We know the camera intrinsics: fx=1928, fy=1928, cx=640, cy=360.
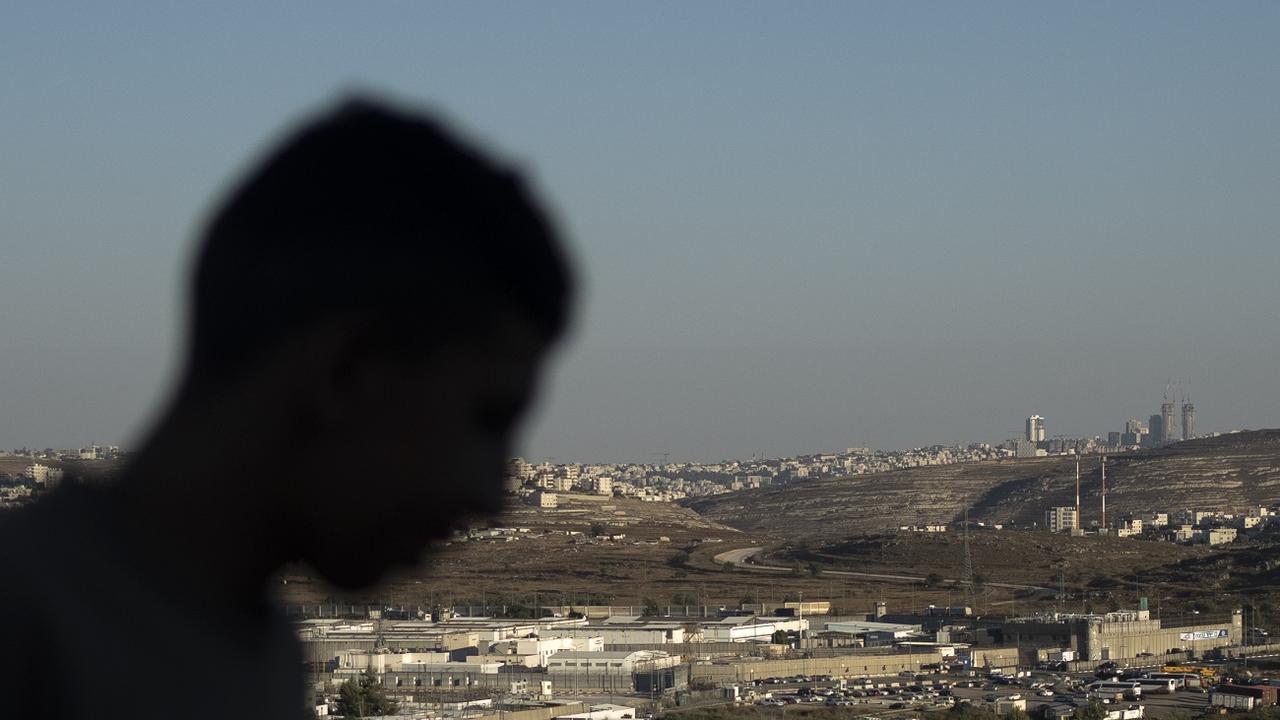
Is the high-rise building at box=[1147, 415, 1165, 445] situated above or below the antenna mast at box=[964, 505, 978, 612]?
above

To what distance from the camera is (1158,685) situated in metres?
33.2

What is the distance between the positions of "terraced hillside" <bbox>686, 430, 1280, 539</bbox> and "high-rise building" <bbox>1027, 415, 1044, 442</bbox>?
77.0 metres

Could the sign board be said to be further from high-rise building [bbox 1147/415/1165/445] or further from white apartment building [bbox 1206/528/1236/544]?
high-rise building [bbox 1147/415/1165/445]

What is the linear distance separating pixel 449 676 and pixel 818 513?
226 feet

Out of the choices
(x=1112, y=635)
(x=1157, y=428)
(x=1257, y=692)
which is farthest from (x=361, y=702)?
(x=1157, y=428)

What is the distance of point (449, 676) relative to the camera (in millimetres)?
33062

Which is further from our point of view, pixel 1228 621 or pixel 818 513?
pixel 818 513

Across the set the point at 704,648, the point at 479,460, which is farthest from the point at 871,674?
the point at 479,460

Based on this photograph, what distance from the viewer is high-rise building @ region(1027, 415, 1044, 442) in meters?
190

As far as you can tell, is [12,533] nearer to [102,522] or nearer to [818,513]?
[102,522]

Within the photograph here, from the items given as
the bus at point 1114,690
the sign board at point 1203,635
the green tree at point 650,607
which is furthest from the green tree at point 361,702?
the green tree at point 650,607

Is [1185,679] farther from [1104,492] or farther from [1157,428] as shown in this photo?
[1157,428]

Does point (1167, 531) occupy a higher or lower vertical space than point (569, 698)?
higher

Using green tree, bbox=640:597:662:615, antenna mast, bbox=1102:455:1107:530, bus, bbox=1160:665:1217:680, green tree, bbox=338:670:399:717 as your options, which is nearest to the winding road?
green tree, bbox=640:597:662:615
